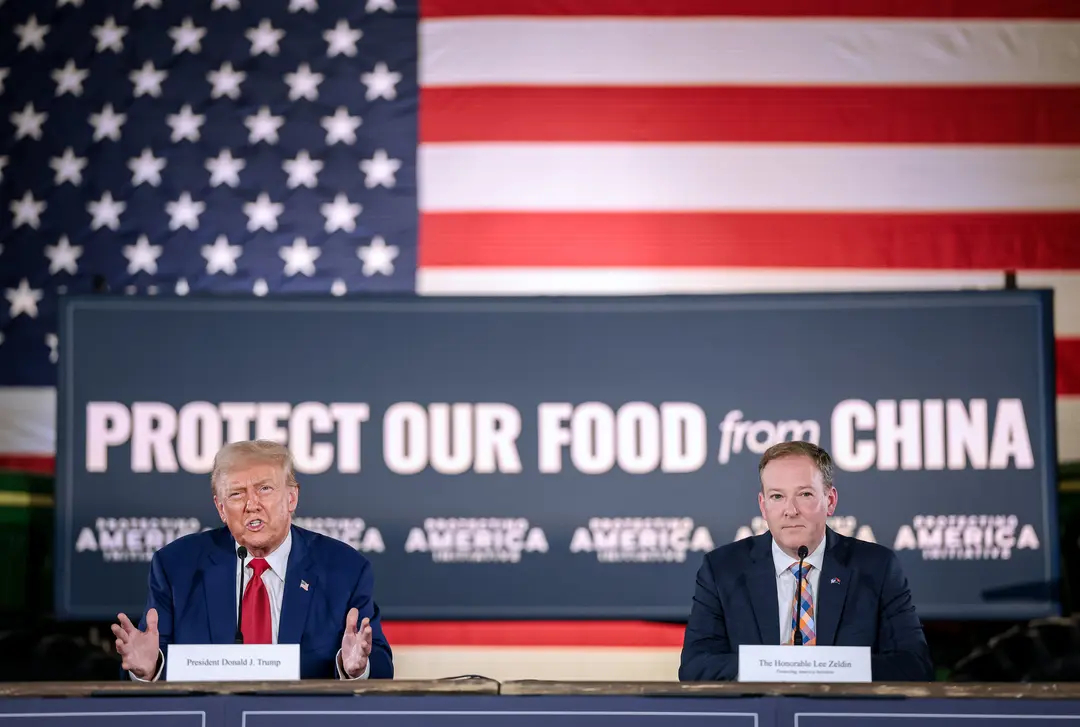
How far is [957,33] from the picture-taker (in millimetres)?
4457

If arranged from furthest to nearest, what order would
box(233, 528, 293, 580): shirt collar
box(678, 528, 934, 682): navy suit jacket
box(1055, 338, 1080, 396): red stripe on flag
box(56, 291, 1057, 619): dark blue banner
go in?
box(1055, 338, 1080, 396): red stripe on flag < box(56, 291, 1057, 619): dark blue banner < box(233, 528, 293, 580): shirt collar < box(678, 528, 934, 682): navy suit jacket

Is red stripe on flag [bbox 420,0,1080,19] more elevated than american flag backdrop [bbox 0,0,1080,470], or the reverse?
red stripe on flag [bbox 420,0,1080,19]

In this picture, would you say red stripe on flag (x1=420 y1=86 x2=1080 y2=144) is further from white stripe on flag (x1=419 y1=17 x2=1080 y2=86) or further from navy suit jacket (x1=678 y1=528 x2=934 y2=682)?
navy suit jacket (x1=678 y1=528 x2=934 y2=682)

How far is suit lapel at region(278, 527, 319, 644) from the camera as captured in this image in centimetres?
282

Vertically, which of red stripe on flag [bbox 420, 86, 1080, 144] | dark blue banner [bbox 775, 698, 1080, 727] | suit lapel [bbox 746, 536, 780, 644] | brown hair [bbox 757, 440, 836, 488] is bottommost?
dark blue banner [bbox 775, 698, 1080, 727]

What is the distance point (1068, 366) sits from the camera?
4367 mm

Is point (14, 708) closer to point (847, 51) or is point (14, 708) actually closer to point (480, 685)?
point (480, 685)

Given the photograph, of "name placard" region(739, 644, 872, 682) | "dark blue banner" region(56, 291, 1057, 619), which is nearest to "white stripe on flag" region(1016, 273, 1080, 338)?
"dark blue banner" region(56, 291, 1057, 619)

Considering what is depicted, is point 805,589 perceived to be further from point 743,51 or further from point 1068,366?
point 743,51

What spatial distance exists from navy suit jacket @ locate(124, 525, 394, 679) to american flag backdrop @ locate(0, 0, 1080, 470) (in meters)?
1.71

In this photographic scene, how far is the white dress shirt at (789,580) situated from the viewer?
2.85 m

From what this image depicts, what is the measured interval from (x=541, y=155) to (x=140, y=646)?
2.52 metres

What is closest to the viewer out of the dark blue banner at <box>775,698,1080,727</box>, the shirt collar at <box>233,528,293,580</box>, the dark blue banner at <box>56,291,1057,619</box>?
the dark blue banner at <box>775,698,1080,727</box>

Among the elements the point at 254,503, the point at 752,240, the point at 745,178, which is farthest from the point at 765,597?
the point at 745,178
